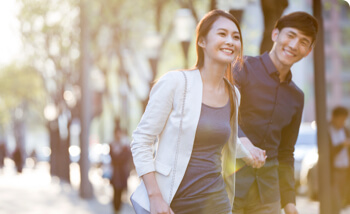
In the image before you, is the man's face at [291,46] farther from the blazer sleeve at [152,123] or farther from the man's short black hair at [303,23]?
the blazer sleeve at [152,123]

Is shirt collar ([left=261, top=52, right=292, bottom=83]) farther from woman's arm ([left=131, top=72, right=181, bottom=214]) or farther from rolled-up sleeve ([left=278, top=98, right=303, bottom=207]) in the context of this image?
woman's arm ([left=131, top=72, right=181, bottom=214])

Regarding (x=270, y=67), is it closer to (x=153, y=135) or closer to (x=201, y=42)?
(x=201, y=42)

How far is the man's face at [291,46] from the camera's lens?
421 cm

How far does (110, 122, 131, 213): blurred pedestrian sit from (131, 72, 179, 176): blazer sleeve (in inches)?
381

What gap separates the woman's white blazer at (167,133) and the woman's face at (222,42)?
202 millimetres

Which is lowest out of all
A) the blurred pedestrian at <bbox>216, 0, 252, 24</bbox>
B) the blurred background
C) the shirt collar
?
the blurred background

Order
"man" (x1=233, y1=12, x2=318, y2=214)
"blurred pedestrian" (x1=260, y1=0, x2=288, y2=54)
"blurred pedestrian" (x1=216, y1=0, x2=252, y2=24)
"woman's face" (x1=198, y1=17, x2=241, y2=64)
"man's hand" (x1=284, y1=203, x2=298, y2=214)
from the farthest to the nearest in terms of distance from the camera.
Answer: "blurred pedestrian" (x1=216, y1=0, x2=252, y2=24) → "blurred pedestrian" (x1=260, y1=0, x2=288, y2=54) → "man's hand" (x1=284, y1=203, x2=298, y2=214) → "man" (x1=233, y1=12, x2=318, y2=214) → "woman's face" (x1=198, y1=17, x2=241, y2=64)

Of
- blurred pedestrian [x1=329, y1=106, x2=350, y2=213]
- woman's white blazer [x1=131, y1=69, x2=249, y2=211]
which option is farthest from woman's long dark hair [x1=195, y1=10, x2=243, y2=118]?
blurred pedestrian [x1=329, y1=106, x2=350, y2=213]

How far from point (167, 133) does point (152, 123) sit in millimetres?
98

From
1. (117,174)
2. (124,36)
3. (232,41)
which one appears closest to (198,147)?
(232,41)

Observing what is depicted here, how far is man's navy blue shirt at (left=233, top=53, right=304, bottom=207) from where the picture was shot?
13.8ft

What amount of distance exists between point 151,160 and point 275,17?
12.4 ft

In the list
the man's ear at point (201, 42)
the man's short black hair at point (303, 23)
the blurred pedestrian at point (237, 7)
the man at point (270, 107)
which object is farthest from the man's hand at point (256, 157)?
the blurred pedestrian at point (237, 7)

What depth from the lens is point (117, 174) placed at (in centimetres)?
1377
